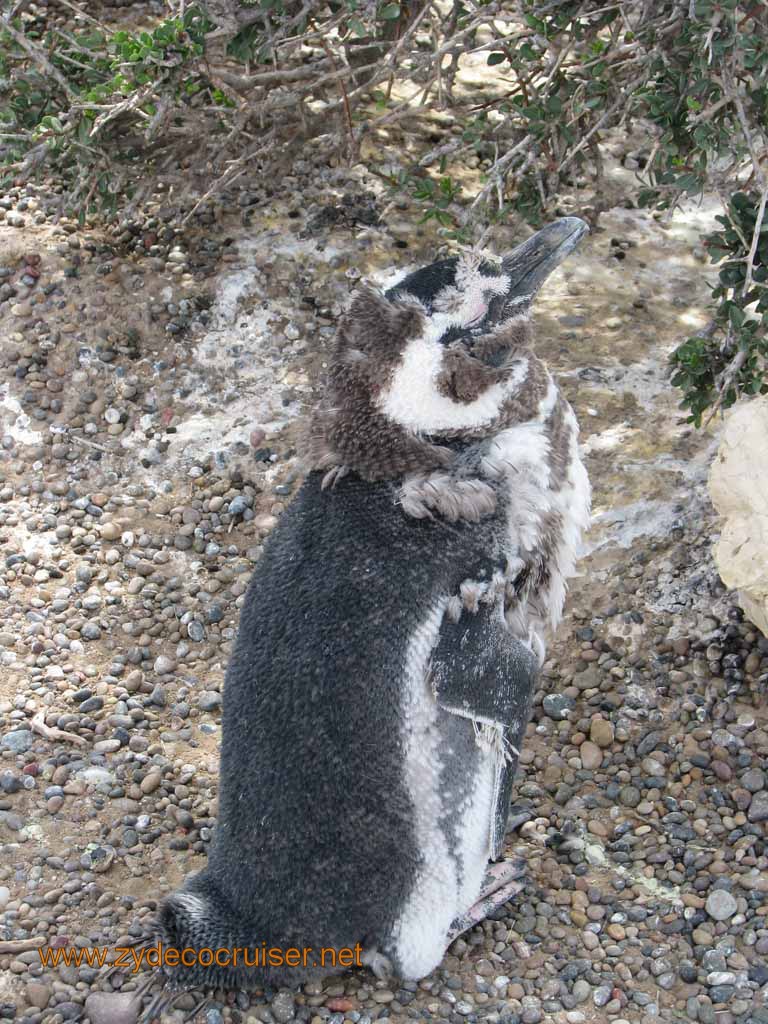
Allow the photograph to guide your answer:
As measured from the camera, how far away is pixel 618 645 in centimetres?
338

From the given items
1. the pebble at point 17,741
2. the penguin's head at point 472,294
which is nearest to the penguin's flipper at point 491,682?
the penguin's head at point 472,294

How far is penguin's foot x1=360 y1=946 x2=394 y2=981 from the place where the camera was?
2.49 meters

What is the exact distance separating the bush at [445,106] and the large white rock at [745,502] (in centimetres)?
17

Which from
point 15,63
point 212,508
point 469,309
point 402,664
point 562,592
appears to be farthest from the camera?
point 15,63

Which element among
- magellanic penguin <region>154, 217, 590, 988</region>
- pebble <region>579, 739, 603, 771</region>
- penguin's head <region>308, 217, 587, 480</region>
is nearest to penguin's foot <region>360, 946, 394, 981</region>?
magellanic penguin <region>154, 217, 590, 988</region>

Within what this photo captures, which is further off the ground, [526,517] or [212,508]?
[526,517]

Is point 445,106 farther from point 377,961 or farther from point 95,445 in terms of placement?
point 377,961

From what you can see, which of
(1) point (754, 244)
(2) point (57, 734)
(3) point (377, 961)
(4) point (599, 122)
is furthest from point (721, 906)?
(4) point (599, 122)

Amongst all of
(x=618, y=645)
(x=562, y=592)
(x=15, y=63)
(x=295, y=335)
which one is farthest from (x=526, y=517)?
(x=15, y=63)

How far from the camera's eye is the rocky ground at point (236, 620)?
2588mm

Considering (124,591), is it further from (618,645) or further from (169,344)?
(618,645)

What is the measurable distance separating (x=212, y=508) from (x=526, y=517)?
5.44 feet

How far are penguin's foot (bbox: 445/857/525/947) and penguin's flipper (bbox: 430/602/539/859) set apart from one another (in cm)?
9

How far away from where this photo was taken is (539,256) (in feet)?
9.12
